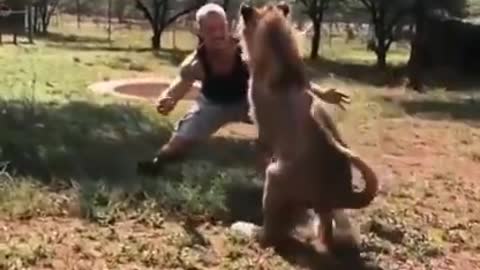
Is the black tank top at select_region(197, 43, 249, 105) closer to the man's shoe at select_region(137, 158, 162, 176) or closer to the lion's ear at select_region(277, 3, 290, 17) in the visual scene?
the man's shoe at select_region(137, 158, 162, 176)

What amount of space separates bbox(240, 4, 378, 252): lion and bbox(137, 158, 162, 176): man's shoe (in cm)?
155

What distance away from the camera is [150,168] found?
6262 mm

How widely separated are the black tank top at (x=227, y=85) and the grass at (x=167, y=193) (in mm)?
519

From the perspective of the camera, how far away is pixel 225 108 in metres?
6.24

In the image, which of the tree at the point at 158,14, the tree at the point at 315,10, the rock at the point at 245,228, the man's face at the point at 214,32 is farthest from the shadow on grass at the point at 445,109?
the tree at the point at 158,14

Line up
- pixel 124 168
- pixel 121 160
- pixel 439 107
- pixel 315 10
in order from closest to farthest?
pixel 124 168 → pixel 121 160 → pixel 439 107 → pixel 315 10

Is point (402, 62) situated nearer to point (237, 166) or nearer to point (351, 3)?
point (351, 3)

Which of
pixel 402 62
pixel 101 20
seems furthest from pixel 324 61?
pixel 101 20

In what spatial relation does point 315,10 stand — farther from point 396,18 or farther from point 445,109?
point 445,109

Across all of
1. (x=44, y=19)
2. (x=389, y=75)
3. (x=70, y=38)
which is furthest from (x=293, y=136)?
(x=44, y=19)

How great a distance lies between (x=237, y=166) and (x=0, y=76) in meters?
7.06

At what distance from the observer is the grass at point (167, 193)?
472 cm

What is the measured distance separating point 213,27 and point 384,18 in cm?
1992

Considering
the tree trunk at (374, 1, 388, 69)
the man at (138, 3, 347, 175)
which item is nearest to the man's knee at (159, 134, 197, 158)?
the man at (138, 3, 347, 175)
